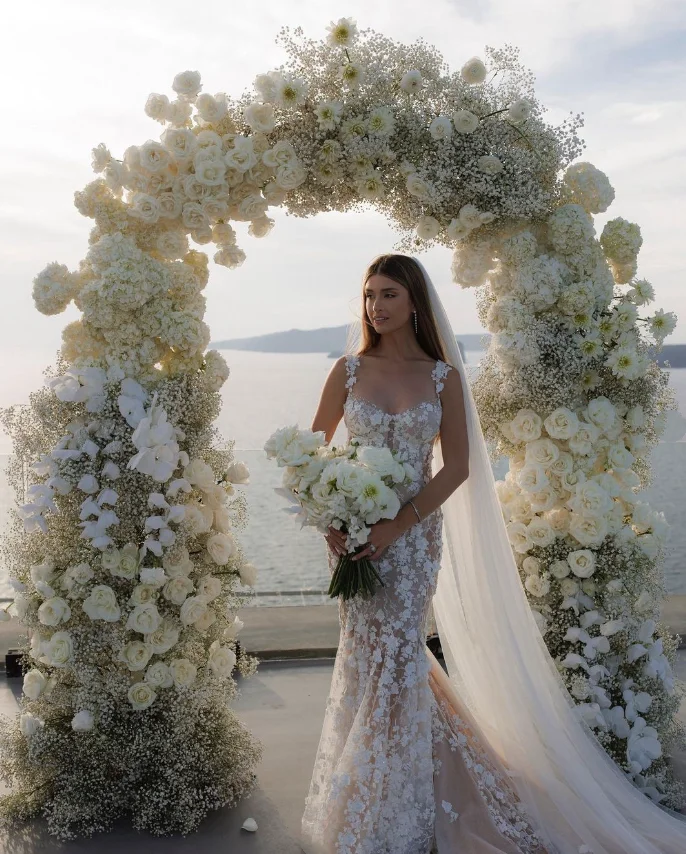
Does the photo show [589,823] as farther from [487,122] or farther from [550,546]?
[487,122]

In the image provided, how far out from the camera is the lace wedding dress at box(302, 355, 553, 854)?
3.38m

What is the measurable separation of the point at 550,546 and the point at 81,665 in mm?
2352

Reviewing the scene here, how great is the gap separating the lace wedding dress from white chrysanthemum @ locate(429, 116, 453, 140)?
111 cm

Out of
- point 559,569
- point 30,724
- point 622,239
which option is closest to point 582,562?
point 559,569

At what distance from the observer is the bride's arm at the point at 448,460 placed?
3520 mm

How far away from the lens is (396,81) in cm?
409

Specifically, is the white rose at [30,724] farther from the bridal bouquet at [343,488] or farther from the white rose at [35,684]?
the bridal bouquet at [343,488]

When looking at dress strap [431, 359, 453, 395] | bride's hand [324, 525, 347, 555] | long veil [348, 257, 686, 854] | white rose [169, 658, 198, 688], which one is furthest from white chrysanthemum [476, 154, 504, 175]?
white rose [169, 658, 198, 688]

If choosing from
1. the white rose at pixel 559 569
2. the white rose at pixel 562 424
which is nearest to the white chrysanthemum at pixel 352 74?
the white rose at pixel 562 424

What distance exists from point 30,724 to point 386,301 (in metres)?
2.49

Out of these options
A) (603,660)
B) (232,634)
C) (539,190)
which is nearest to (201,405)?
(232,634)

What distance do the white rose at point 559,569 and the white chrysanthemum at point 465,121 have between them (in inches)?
85.8

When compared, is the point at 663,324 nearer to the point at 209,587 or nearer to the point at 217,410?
the point at 217,410

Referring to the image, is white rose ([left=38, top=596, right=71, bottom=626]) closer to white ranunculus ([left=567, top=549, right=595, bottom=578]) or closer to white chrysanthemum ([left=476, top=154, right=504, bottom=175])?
white ranunculus ([left=567, top=549, right=595, bottom=578])
